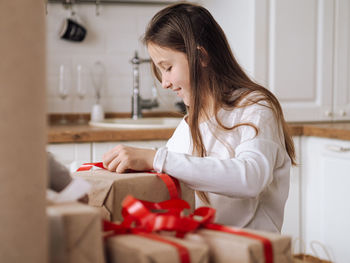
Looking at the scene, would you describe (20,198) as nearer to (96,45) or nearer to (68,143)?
(68,143)

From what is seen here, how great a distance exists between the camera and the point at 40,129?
0.43 m

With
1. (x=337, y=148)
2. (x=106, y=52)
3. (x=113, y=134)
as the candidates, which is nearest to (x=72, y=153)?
(x=113, y=134)

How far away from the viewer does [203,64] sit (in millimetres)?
1135

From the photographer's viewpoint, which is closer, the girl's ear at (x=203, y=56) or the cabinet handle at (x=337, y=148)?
the girl's ear at (x=203, y=56)

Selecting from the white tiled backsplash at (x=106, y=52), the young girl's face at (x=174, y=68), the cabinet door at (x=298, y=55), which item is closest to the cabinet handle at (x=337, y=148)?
the cabinet door at (x=298, y=55)

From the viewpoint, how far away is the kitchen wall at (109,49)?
8.24ft

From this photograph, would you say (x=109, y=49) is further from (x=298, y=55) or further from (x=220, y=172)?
(x=220, y=172)

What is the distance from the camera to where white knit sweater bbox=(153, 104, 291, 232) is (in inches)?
33.0

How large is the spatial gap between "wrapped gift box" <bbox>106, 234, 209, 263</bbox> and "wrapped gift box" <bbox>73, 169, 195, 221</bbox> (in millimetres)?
241

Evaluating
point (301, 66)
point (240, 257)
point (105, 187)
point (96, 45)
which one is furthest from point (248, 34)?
point (240, 257)

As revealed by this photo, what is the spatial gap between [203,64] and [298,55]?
140cm

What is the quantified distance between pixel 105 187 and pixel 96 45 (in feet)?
6.42

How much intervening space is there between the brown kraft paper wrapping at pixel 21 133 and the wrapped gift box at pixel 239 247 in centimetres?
18

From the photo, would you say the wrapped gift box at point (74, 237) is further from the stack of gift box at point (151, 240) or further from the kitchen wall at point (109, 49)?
the kitchen wall at point (109, 49)
